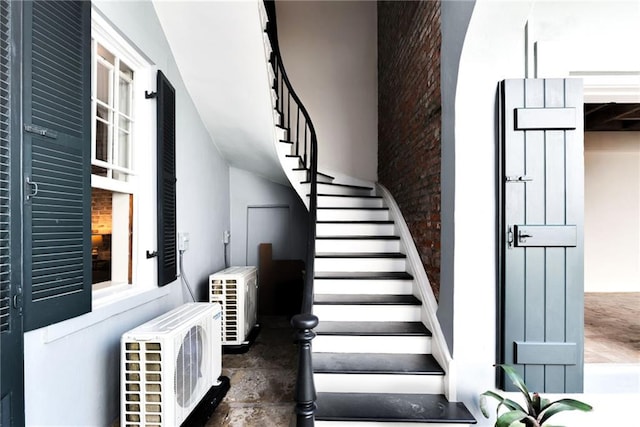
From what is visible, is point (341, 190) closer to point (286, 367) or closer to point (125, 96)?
point (286, 367)

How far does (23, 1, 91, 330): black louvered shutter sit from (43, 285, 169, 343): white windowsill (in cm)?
7

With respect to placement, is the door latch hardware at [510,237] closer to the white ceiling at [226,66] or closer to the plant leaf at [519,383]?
the plant leaf at [519,383]

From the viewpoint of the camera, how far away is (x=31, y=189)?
4.39 feet

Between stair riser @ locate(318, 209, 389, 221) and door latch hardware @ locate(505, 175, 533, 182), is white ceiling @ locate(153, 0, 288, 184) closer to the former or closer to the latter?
stair riser @ locate(318, 209, 389, 221)

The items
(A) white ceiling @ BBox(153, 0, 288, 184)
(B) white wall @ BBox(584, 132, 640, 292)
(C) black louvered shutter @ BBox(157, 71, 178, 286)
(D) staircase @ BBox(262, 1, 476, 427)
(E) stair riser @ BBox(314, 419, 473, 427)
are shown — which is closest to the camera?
(E) stair riser @ BBox(314, 419, 473, 427)

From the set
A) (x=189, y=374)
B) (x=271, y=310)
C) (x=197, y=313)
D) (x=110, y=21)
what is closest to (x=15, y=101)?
(x=110, y=21)

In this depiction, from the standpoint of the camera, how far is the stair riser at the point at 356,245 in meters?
3.29

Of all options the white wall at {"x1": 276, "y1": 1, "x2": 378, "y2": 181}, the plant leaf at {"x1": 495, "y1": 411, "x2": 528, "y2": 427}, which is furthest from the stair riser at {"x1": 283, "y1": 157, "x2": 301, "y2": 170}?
the plant leaf at {"x1": 495, "y1": 411, "x2": 528, "y2": 427}

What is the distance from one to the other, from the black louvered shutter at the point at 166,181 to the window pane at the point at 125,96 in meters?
0.19

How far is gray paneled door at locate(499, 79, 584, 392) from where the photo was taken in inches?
79.5

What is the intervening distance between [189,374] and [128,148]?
156 centimetres

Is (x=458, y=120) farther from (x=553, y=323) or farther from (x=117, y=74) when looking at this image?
(x=117, y=74)

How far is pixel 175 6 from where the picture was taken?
2.42 metres

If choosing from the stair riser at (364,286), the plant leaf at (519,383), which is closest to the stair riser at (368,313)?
the stair riser at (364,286)
